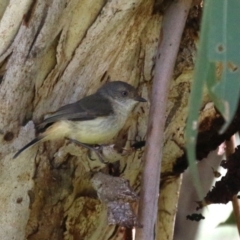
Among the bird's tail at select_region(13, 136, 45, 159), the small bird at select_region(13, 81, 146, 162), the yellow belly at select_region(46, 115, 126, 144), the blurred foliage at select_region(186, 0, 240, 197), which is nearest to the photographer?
the blurred foliage at select_region(186, 0, 240, 197)

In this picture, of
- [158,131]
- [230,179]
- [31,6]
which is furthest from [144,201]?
[31,6]

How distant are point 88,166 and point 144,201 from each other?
467mm

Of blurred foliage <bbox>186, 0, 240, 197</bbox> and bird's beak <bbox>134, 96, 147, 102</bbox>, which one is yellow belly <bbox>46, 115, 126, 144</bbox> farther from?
blurred foliage <bbox>186, 0, 240, 197</bbox>

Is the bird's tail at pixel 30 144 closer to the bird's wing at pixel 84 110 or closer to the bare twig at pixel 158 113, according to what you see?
the bird's wing at pixel 84 110

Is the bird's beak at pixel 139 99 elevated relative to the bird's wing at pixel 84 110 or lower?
elevated

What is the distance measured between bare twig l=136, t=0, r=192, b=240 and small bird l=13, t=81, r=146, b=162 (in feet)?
0.99

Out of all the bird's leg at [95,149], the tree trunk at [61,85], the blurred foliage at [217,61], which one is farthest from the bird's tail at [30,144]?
the blurred foliage at [217,61]

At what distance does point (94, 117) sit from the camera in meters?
2.27

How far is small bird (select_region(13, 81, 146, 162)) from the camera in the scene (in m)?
2.04

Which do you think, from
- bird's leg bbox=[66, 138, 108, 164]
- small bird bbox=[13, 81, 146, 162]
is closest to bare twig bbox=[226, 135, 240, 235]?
small bird bbox=[13, 81, 146, 162]

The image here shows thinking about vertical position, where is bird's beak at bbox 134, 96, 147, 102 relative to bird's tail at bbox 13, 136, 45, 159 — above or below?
above

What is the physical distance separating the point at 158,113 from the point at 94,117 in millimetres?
561

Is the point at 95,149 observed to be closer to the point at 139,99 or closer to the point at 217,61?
the point at 139,99

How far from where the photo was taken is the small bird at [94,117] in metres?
2.04
